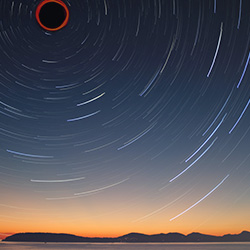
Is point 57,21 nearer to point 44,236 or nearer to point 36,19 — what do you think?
point 36,19

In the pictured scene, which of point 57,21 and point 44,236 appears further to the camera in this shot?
point 44,236

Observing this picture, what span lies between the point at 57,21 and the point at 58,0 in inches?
24.2

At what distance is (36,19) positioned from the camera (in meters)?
6.29

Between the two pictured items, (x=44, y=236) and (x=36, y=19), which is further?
(x=44, y=236)

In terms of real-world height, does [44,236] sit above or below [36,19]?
above

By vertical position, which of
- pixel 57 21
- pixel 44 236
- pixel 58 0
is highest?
pixel 44 236

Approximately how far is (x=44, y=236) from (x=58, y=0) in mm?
211737

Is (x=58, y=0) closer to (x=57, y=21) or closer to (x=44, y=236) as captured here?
(x=57, y=21)

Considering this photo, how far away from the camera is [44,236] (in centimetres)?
19725

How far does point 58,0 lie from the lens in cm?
646

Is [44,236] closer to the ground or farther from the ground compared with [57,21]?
farther from the ground

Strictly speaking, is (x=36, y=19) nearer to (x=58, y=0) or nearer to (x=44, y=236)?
(x=58, y=0)

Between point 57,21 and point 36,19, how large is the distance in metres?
0.48

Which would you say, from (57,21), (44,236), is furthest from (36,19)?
(44,236)
